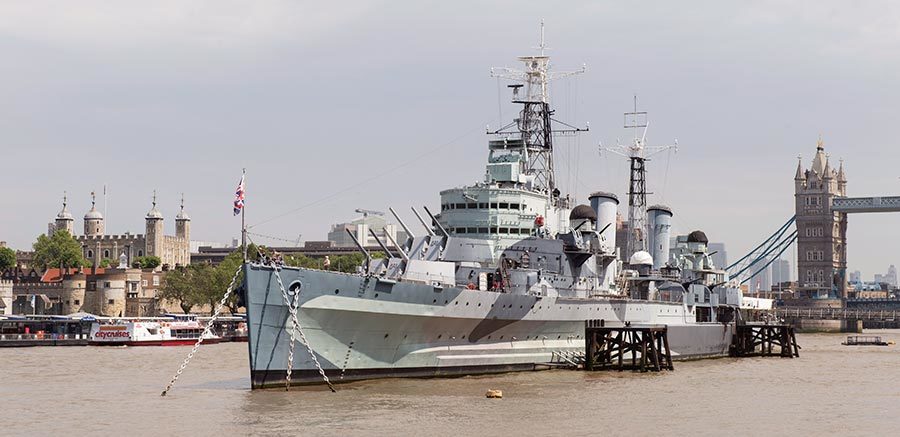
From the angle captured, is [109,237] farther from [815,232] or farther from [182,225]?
[815,232]

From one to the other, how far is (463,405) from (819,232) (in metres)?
160

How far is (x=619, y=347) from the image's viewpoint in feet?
164

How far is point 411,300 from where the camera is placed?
130 ft

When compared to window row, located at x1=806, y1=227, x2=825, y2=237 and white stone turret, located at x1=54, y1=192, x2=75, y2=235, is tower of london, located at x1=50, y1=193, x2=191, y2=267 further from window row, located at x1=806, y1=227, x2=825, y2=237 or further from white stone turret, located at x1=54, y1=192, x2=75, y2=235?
window row, located at x1=806, y1=227, x2=825, y2=237

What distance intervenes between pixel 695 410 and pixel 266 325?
13.5m

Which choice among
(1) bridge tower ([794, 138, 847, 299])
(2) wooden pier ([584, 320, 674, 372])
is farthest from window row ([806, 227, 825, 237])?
(2) wooden pier ([584, 320, 674, 372])

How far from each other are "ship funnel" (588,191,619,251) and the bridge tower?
13097cm

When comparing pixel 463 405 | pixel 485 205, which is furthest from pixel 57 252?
pixel 463 405

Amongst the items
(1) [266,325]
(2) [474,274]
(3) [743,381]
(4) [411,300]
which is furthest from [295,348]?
(3) [743,381]

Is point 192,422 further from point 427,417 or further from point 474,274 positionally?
point 474,274

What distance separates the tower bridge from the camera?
181 meters

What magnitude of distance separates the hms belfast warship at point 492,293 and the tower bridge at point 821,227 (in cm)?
12095

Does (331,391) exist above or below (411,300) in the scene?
below

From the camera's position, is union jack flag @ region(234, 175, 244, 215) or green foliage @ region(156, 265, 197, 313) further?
green foliage @ region(156, 265, 197, 313)
